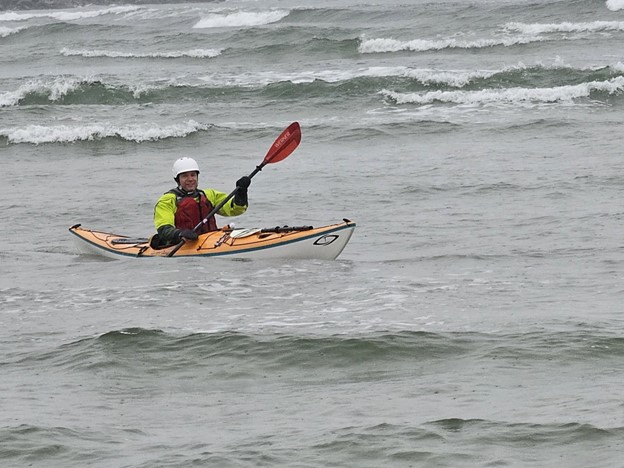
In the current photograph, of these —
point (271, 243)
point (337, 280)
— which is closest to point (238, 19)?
point (271, 243)

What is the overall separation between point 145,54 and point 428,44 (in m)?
7.45

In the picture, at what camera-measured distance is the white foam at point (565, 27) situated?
2808 cm

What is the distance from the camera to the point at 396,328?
752cm

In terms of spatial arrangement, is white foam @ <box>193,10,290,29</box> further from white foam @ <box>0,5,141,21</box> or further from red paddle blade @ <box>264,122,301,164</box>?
red paddle blade @ <box>264,122,301,164</box>

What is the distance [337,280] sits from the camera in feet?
30.1

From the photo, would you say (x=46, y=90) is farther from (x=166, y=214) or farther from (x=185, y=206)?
(x=166, y=214)

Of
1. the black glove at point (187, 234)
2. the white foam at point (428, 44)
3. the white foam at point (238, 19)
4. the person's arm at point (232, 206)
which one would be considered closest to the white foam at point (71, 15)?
the white foam at point (238, 19)

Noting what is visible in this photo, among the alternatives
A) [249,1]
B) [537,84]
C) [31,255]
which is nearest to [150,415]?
[31,255]

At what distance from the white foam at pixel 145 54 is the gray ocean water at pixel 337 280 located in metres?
4.76

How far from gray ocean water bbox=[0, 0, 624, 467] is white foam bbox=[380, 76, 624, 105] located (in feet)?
0.17

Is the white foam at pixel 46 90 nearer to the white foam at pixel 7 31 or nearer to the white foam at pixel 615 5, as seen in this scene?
the white foam at pixel 615 5

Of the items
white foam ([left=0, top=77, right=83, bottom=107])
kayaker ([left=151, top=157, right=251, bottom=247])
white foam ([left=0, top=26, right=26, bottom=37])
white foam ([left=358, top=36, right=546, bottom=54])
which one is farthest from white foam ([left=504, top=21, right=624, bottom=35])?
kayaker ([left=151, top=157, right=251, bottom=247])

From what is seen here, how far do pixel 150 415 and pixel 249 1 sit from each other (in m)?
46.1

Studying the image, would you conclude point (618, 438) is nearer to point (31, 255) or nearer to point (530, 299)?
point (530, 299)
